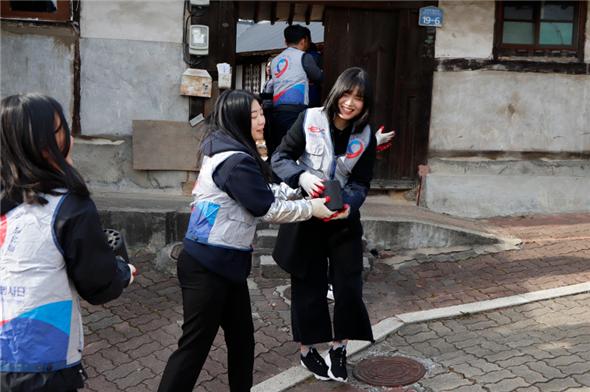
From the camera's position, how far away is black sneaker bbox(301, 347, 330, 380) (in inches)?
166

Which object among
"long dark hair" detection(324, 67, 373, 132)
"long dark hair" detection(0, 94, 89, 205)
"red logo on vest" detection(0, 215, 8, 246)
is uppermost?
"long dark hair" detection(324, 67, 373, 132)

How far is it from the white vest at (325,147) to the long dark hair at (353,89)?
6 cm

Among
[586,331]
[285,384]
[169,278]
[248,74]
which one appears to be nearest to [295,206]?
[285,384]

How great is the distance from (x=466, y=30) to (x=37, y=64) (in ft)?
17.5

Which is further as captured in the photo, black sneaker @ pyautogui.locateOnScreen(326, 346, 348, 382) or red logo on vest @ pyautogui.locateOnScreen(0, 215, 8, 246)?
black sneaker @ pyautogui.locateOnScreen(326, 346, 348, 382)

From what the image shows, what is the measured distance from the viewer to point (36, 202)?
230 cm

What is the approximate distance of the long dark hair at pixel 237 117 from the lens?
3357mm

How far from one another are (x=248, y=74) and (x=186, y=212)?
14.7m

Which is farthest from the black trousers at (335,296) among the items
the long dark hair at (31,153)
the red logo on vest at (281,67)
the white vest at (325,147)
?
the red logo on vest at (281,67)

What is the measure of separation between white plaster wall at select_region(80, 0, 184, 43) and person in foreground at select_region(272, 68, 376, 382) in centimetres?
425

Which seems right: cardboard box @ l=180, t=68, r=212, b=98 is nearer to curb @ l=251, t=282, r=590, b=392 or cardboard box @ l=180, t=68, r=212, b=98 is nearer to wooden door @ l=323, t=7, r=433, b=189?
wooden door @ l=323, t=7, r=433, b=189

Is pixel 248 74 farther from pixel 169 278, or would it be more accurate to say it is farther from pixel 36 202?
pixel 36 202

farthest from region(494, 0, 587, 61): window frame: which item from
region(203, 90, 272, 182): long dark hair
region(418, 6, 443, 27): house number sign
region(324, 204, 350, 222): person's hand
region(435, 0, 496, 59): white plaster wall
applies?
region(203, 90, 272, 182): long dark hair

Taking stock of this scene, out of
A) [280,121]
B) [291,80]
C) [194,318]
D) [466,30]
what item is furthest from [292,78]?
[194,318]
